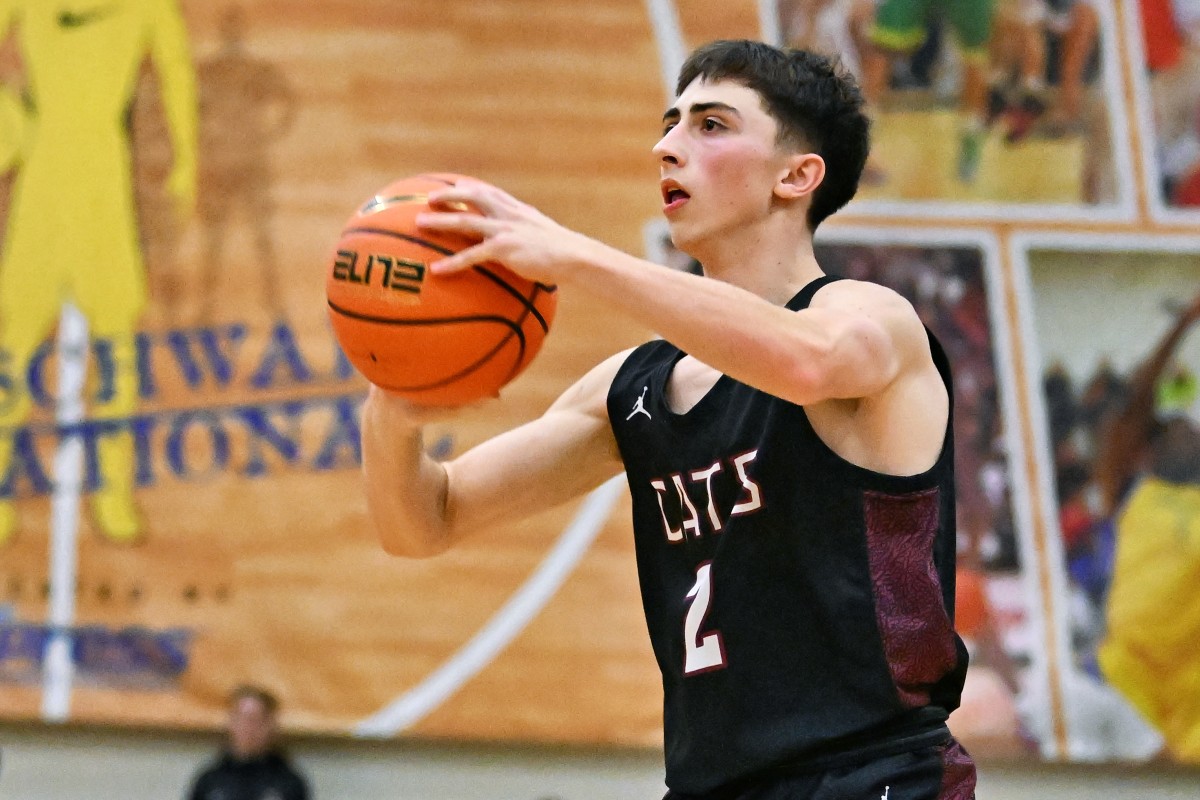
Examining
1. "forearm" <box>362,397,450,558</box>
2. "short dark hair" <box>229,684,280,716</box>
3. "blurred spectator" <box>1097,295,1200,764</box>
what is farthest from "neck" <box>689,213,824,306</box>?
"blurred spectator" <box>1097,295,1200,764</box>

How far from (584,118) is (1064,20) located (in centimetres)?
Answer: 259

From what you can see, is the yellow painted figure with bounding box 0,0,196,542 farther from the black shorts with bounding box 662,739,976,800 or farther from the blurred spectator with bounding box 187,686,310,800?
the black shorts with bounding box 662,739,976,800

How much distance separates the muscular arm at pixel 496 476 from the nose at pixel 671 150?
561mm

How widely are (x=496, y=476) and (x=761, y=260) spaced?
81 cm

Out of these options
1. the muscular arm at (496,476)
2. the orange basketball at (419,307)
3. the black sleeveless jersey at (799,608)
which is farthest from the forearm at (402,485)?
the black sleeveless jersey at (799,608)

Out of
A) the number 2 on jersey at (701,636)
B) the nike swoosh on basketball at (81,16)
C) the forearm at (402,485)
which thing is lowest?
the number 2 on jersey at (701,636)

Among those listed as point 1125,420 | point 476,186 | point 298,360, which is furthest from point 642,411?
point 1125,420

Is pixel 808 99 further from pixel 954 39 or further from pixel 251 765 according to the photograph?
pixel 251 765

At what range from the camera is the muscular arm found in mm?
3168

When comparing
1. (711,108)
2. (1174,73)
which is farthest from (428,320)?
(1174,73)

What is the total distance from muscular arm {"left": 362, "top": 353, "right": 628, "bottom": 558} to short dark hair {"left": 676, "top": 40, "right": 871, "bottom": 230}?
67cm

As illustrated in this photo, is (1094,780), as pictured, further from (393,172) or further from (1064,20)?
(393,172)

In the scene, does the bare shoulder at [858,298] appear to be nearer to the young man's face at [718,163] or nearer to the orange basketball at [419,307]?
the young man's face at [718,163]

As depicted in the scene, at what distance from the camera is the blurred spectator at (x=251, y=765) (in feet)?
22.8
